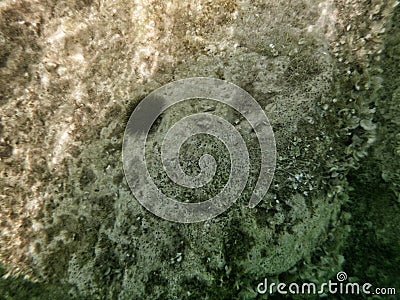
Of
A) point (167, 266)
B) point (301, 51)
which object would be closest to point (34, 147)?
point (167, 266)

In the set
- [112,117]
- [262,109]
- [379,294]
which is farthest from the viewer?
[112,117]

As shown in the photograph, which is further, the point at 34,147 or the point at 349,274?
the point at 34,147

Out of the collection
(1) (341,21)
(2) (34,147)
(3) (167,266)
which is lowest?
(3) (167,266)

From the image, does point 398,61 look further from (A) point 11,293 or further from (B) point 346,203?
(A) point 11,293

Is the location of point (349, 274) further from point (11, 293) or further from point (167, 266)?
point (11, 293)

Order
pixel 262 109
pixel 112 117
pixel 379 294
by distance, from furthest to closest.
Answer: pixel 112 117
pixel 262 109
pixel 379 294

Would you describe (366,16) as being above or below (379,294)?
above
